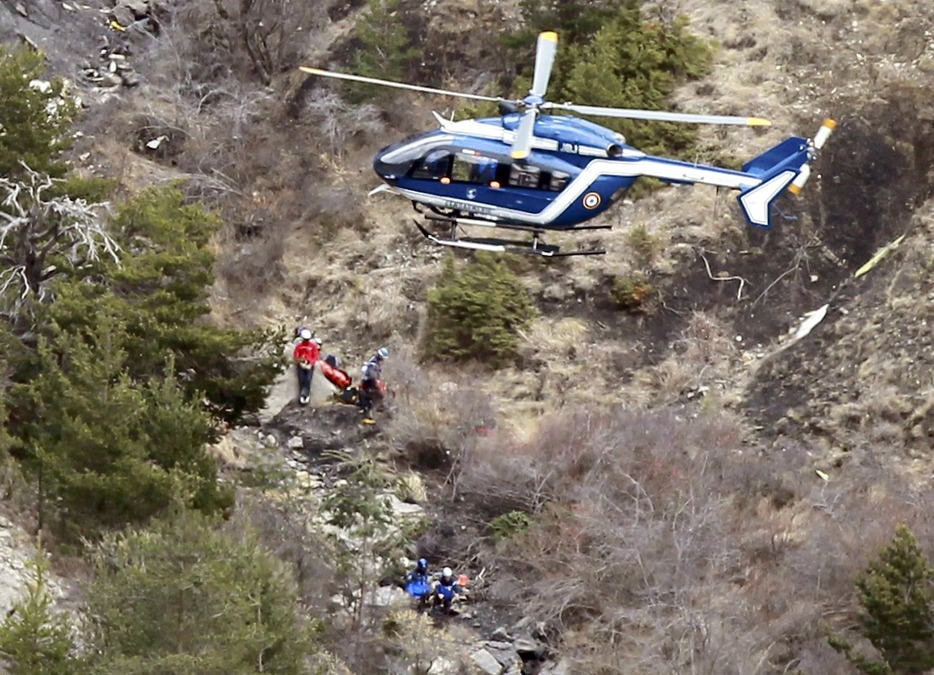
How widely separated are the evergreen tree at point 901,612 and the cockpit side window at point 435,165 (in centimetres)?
697

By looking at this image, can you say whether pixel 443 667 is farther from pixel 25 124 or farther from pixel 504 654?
pixel 25 124

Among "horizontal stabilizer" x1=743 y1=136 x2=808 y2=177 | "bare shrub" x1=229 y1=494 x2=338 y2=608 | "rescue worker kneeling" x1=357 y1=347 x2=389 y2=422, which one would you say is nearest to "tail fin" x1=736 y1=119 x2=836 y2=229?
"horizontal stabilizer" x1=743 y1=136 x2=808 y2=177

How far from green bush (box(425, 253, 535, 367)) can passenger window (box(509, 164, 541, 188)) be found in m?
7.96

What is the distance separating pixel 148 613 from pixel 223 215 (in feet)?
62.7

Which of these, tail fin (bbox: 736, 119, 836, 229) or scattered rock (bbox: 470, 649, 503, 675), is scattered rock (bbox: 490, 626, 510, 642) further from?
tail fin (bbox: 736, 119, 836, 229)

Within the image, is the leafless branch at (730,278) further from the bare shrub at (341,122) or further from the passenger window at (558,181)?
the passenger window at (558,181)

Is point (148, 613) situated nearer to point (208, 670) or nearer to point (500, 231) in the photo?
point (208, 670)

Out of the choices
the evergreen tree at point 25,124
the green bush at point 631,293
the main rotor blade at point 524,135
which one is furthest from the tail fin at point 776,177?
the evergreen tree at point 25,124

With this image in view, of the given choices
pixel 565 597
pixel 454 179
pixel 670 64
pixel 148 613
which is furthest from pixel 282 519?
pixel 670 64

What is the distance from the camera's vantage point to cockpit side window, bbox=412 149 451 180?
17.3 m

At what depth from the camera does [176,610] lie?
11344mm

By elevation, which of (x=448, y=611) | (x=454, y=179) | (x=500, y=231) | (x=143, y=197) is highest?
(x=454, y=179)

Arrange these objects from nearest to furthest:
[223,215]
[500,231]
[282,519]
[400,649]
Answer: [400,649], [282,519], [500,231], [223,215]

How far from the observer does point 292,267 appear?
94.4 ft
